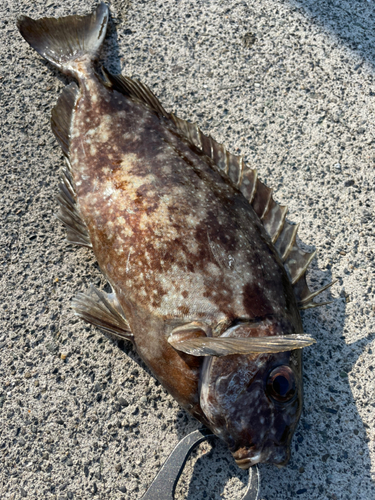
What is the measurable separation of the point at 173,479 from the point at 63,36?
126 inches

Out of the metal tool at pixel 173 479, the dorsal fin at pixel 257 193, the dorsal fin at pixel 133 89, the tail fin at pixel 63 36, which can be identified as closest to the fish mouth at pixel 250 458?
the metal tool at pixel 173 479

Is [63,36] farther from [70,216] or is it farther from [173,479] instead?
[173,479]

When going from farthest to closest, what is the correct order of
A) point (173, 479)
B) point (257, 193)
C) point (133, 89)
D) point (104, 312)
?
1. point (133, 89)
2. point (257, 193)
3. point (104, 312)
4. point (173, 479)

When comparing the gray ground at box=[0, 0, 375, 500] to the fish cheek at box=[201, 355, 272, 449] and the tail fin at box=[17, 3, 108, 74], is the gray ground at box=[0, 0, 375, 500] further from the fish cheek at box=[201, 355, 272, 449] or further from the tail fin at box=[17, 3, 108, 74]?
the fish cheek at box=[201, 355, 272, 449]

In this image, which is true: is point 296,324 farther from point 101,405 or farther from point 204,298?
point 101,405

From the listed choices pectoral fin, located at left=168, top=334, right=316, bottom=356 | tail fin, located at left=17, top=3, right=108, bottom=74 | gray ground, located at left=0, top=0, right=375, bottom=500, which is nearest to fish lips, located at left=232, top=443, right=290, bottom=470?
gray ground, located at left=0, top=0, right=375, bottom=500

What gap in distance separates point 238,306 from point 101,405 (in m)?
1.13

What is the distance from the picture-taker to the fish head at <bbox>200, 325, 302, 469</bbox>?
6.47 ft

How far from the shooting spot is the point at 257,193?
103 inches

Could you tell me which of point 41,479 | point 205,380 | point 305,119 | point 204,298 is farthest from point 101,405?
point 305,119

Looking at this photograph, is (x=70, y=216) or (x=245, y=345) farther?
(x=70, y=216)

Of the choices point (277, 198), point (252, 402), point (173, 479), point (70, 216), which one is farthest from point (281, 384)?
point (70, 216)

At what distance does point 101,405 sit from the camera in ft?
8.25

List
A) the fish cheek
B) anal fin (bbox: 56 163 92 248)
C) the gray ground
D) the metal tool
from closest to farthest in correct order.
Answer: the fish cheek
the metal tool
the gray ground
anal fin (bbox: 56 163 92 248)
